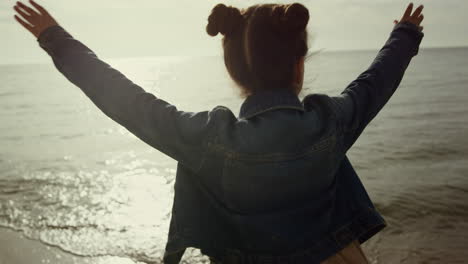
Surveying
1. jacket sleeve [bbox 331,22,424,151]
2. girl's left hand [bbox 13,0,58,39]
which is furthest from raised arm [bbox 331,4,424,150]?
girl's left hand [bbox 13,0,58,39]

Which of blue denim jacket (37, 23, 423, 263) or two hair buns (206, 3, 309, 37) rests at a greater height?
two hair buns (206, 3, 309, 37)

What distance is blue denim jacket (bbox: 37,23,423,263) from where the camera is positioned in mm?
1229

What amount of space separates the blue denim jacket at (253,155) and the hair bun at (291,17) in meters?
0.23

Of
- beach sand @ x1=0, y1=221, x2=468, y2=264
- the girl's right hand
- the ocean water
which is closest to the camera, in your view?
the girl's right hand

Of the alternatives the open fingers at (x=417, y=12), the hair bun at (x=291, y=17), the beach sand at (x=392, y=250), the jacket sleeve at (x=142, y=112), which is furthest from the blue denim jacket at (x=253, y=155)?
the beach sand at (x=392, y=250)

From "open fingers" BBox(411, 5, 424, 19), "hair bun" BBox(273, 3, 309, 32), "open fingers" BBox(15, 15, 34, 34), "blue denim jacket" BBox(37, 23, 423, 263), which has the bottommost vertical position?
"blue denim jacket" BBox(37, 23, 423, 263)

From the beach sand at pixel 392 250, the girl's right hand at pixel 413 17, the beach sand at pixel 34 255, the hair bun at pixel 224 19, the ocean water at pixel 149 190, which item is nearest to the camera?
the hair bun at pixel 224 19

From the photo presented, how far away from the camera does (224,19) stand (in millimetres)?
1343

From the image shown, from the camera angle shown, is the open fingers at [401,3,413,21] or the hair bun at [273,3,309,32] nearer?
the hair bun at [273,3,309,32]

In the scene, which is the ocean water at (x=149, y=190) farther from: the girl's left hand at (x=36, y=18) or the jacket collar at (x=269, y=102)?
the girl's left hand at (x=36, y=18)

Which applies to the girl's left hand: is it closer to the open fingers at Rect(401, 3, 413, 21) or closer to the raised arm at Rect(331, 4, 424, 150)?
the raised arm at Rect(331, 4, 424, 150)

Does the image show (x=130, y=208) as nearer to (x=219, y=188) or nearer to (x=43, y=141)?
(x=219, y=188)

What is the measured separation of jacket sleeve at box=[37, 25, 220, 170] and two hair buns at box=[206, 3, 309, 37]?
1.08 feet

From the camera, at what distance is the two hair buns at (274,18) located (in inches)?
49.9
